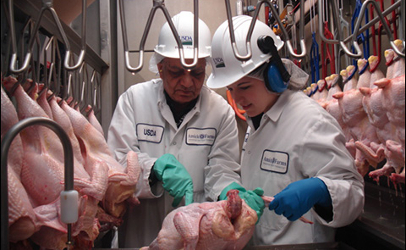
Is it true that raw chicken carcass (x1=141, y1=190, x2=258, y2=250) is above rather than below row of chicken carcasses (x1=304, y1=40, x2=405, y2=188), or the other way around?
below

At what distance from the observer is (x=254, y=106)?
196 cm

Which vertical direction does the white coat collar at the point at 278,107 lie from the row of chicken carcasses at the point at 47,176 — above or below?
above

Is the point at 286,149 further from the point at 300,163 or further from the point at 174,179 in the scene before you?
the point at 174,179

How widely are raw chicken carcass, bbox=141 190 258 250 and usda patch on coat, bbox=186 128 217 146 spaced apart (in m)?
0.79

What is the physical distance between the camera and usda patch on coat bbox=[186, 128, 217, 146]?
2299 millimetres

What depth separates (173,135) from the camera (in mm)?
2311

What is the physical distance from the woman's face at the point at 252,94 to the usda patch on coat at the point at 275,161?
25 cm

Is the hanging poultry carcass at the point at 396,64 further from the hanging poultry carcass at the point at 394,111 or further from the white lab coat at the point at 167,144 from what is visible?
the white lab coat at the point at 167,144

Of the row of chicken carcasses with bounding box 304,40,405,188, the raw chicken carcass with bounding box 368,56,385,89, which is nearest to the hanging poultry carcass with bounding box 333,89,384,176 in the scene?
the row of chicken carcasses with bounding box 304,40,405,188

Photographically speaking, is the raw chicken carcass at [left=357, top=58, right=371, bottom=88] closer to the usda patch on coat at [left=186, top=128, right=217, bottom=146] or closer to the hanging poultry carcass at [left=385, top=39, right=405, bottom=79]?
the hanging poultry carcass at [left=385, top=39, right=405, bottom=79]

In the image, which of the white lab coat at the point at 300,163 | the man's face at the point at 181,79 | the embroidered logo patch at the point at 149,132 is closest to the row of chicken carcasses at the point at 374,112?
the white lab coat at the point at 300,163

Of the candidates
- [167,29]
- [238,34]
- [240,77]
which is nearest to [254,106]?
[240,77]

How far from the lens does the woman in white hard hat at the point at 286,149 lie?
154 cm

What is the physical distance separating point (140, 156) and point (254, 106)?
76 cm
